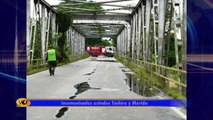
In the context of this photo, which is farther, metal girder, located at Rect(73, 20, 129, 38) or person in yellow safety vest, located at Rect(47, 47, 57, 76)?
metal girder, located at Rect(73, 20, 129, 38)

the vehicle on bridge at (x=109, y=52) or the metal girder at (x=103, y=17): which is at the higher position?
the metal girder at (x=103, y=17)

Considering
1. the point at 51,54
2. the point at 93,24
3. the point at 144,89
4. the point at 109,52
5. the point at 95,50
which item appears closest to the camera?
the point at 144,89

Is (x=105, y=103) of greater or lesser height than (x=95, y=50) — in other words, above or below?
above

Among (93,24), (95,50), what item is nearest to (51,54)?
(93,24)

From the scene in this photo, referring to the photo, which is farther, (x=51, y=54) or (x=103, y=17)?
(x=103, y=17)

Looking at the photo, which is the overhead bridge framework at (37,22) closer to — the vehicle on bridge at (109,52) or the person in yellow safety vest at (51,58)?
the person in yellow safety vest at (51,58)

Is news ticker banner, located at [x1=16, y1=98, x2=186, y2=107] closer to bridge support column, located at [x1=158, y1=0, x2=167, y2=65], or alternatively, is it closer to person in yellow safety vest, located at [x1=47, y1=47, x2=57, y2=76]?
bridge support column, located at [x1=158, y1=0, x2=167, y2=65]

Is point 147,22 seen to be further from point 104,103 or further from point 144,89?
point 104,103

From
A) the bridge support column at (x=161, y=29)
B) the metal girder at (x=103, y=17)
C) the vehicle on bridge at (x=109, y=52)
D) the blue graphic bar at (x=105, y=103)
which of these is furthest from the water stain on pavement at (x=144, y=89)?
the vehicle on bridge at (x=109, y=52)

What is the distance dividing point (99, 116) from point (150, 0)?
15.8m

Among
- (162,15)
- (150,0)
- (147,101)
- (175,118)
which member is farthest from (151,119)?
(150,0)

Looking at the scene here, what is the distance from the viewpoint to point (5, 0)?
3441 mm

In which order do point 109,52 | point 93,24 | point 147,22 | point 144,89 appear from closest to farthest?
point 144,89 → point 147,22 → point 93,24 → point 109,52

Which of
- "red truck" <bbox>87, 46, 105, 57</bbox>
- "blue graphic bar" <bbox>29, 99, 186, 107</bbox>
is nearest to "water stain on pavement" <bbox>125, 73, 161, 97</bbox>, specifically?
"blue graphic bar" <bbox>29, 99, 186, 107</bbox>
